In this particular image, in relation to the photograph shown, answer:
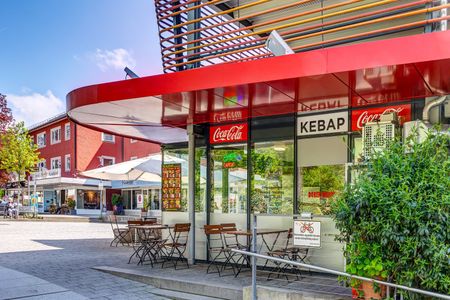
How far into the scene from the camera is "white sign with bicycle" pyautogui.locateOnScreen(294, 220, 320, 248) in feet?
20.7

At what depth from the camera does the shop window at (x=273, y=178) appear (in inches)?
304

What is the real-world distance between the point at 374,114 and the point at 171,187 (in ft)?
15.2

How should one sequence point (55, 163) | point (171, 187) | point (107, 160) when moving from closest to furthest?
point (171, 187)
point (107, 160)
point (55, 163)

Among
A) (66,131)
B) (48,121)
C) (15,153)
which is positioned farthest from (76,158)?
(15,153)

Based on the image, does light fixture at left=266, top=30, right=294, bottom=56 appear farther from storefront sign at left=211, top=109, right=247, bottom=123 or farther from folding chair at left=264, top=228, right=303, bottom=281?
folding chair at left=264, top=228, right=303, bottom=281

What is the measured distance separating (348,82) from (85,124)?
564 centimetres

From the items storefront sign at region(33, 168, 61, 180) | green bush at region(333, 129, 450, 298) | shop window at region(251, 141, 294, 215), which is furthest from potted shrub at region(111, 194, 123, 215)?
green bush at region(333, 129, 450, 298)

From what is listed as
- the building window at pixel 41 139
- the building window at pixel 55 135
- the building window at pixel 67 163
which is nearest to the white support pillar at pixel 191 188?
the building window at pixel 67 163

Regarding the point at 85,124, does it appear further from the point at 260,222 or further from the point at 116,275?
the point at 260,222

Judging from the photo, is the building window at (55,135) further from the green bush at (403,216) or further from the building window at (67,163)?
→ the green bush at (403,216)

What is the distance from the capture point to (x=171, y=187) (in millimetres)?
9547

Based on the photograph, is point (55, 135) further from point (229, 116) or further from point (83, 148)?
point (229, 116)

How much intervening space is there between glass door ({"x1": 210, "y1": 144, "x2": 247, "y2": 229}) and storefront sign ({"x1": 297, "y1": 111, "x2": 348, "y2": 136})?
49.6 inches

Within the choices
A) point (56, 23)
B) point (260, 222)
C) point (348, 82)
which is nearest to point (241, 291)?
point (260, 222)
